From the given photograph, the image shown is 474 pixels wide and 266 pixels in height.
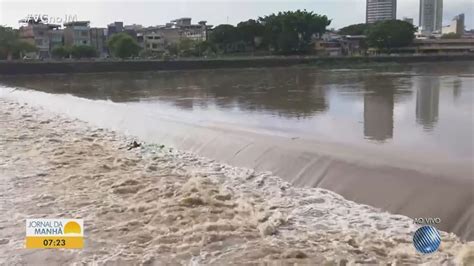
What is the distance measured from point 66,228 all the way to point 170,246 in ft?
3.14

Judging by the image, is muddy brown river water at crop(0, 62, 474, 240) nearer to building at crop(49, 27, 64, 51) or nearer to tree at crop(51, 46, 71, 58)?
tree at crop(51, 46, 71, 58)

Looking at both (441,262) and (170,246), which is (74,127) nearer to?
(170,246)

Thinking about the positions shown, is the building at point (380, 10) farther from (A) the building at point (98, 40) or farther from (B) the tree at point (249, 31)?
(A) the building at point (98, 40)

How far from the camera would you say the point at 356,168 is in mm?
5863

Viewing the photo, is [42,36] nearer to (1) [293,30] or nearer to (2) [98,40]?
(2) [98,40]

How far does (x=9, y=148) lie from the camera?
28.7 ft

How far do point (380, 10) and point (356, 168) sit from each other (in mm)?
96420

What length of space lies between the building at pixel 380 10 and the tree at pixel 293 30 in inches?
1253

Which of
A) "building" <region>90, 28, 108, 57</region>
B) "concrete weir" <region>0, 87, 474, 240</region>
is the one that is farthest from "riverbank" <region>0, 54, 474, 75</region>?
"concrete weir" <region>0, 87, 474, 240</region>

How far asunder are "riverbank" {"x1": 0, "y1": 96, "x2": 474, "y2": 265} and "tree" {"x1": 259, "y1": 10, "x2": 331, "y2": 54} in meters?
55.1

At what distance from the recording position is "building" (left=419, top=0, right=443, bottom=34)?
2742 inches

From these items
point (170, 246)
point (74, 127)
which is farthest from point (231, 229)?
point (74, 127)

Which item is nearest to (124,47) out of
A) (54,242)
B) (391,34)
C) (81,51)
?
(81,51)

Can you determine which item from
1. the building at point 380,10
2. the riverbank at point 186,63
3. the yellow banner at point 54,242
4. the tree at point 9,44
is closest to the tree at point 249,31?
the riverbank at point 186,63
